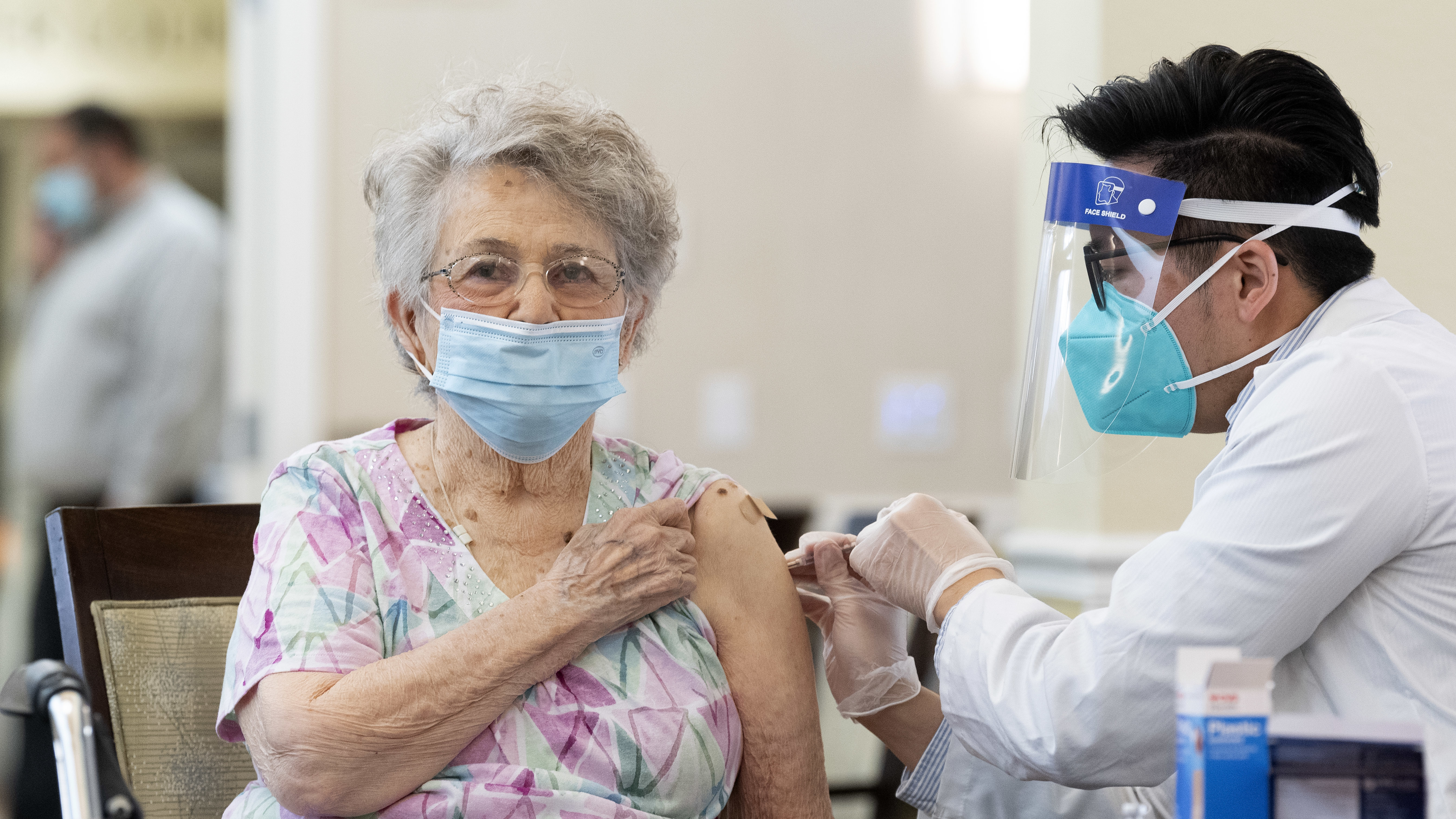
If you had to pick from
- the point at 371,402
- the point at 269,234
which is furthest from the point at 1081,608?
the point at 269,234

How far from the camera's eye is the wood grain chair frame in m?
1.42

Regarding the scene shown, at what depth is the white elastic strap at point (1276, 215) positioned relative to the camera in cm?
126

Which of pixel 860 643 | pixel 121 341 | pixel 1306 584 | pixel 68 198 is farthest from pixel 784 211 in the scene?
pixel 1306 584

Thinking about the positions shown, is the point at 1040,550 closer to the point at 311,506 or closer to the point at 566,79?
the point at 566,79

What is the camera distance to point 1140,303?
53.0 inches

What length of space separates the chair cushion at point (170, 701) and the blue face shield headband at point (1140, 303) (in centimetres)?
109

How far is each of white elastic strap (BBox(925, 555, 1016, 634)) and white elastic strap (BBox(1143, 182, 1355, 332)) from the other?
315 mm

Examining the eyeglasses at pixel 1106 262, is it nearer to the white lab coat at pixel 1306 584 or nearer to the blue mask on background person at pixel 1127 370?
the blue mask on background person at pixel 1127 370

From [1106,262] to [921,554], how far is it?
1.28 feet

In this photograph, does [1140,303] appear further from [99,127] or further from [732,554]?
[99,127]

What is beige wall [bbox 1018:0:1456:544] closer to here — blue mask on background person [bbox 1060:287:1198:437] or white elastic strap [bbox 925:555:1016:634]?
blue mask on background person [bbox 1060:287:1198:437]

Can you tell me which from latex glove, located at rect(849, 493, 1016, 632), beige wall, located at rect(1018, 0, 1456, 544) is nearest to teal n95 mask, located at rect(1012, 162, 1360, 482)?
latex glove, located at rect(849, 493, 1016, 632)

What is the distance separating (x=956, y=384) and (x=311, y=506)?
2954 mm

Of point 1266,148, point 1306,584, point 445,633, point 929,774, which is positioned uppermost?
point 1266,148
